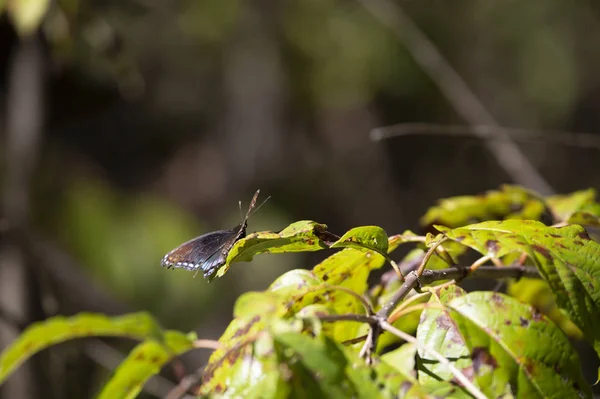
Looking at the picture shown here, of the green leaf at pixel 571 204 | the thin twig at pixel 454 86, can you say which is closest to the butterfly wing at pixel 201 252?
the green leaf at pixel 571 204

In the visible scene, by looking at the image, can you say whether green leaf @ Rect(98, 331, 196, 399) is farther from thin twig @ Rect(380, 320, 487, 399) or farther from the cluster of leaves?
thin twig @ Rect(380, 320, 487, 399)

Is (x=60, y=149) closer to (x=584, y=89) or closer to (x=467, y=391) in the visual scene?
(x=584, y=89)

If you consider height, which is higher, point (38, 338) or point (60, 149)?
point (60, 149)

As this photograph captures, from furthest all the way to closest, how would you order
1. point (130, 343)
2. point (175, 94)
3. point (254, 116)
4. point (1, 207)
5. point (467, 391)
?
point (175, 94) → point (254, 116) → point (130, 343) → point (1, 207) → point (467, 391)

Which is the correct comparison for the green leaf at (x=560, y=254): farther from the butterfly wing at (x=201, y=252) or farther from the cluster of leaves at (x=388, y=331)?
the butterfly wing at (x=201, y=252)

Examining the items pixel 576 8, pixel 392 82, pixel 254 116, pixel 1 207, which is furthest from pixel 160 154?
pixel 1 207

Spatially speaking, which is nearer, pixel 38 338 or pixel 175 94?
pixel 38 338

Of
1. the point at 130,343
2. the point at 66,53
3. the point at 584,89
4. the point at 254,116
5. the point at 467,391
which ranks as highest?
the point at 254,116
